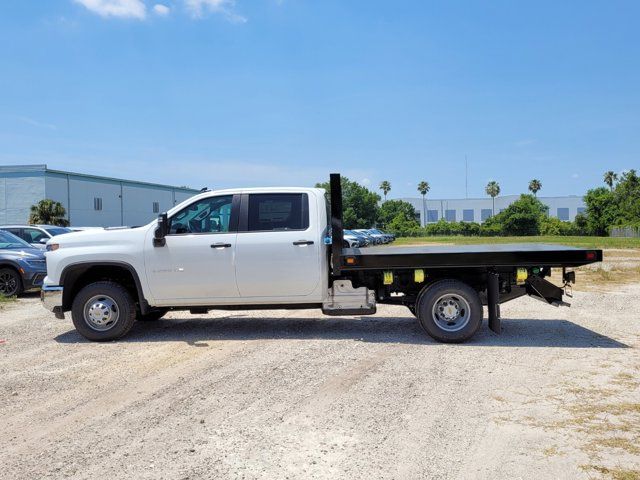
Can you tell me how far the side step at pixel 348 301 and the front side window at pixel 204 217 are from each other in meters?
1.73

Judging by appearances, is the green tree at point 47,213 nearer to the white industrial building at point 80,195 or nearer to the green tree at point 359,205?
the white industrial building at point 80,195

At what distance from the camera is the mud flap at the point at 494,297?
764cm

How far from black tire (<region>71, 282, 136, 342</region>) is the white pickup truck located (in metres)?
0.01

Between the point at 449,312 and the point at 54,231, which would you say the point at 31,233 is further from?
the point at 449,312

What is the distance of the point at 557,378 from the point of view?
5.96 metres

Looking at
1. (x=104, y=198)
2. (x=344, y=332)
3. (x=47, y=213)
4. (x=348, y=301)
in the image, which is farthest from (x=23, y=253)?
(x=104, y=198)

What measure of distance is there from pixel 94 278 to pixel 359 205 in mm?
89825

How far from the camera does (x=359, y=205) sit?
9731cm

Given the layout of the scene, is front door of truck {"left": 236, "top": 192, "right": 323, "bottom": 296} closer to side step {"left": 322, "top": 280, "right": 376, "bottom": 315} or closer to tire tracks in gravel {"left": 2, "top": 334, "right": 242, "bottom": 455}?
side step {"left": 322, "top": 280, "right": 376, "bottom": 315}

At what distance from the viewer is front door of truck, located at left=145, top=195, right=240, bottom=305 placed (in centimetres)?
775

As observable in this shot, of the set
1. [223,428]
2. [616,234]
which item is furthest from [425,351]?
[616,234]

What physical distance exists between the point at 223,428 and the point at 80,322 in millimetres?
4262

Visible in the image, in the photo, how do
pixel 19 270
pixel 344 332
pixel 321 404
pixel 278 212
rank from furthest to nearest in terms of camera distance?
pixel 19 270, pixel 344 332, pixel 278 212, pixel 321 404

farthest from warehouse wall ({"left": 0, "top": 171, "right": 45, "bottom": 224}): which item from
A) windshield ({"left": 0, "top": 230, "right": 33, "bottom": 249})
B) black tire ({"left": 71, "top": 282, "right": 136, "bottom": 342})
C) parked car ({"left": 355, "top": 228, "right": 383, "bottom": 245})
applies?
black tire ({"left": 71, "top": 282, "right": 136, "bottom": 342})
